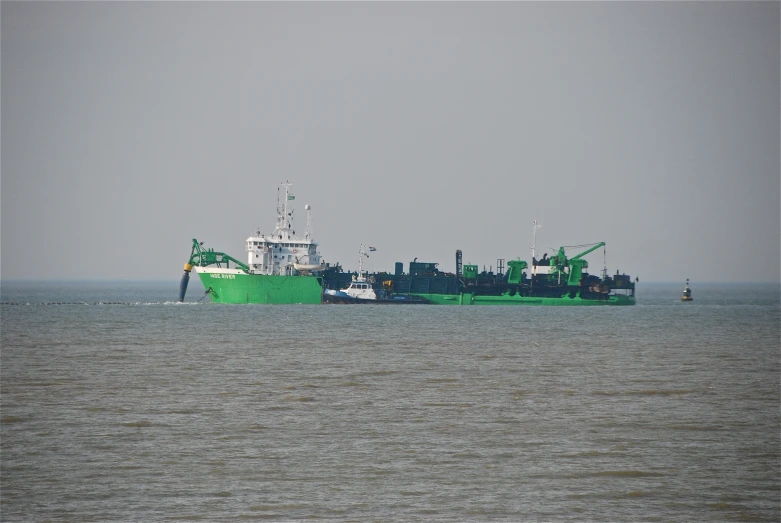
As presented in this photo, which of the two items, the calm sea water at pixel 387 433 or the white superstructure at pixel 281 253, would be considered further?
the white superstructure at pixel 281 253

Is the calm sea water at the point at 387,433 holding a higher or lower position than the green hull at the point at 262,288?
lower

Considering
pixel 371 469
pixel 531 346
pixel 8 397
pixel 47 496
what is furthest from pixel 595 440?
pixel 531 346

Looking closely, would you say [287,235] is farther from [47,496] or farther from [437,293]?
[47,496]

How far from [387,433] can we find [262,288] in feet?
199

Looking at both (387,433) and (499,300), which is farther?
(499,300)

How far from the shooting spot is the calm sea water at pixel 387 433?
15344 mm

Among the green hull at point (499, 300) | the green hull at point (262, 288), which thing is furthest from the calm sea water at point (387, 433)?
the green hull at point (499, 300)

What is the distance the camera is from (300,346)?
4362 centimetres

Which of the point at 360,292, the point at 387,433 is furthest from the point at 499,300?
the point at 387,433

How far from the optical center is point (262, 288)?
80.3 m

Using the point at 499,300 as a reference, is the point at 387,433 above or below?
below

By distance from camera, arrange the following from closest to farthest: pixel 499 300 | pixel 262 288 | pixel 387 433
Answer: pixel 387 433
pixel 262 288
pixel 499 300

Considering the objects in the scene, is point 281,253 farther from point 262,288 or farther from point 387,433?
point 387,433

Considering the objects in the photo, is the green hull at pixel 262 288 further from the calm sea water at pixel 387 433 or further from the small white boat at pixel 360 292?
the calm sea water at pixel 387 433
